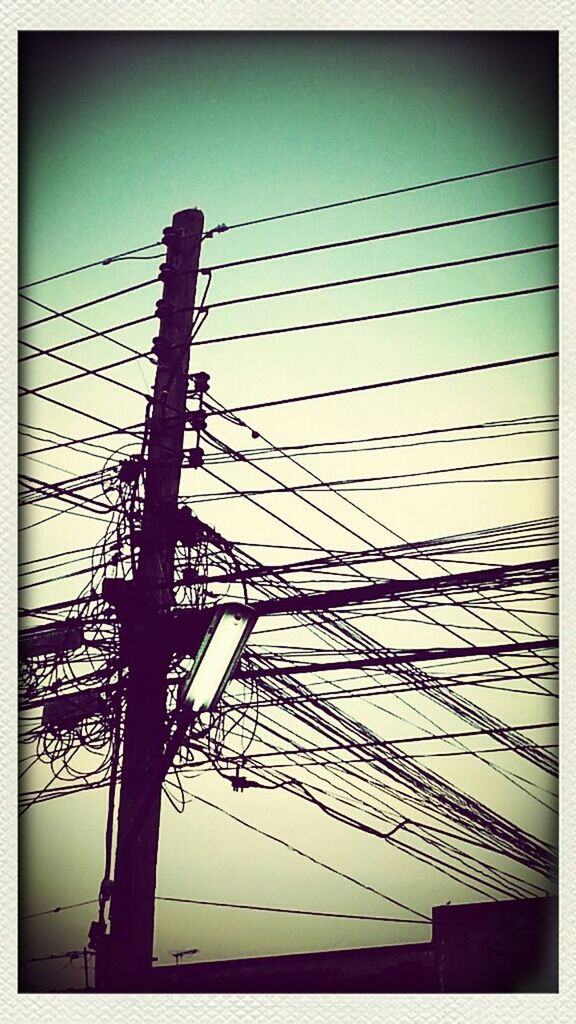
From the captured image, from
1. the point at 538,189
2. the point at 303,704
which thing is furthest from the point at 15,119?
the point at 303,704

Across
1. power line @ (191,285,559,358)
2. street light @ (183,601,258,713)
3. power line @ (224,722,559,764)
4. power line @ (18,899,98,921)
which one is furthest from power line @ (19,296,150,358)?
power line @ (18,899,98,921)

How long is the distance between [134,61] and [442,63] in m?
0.58

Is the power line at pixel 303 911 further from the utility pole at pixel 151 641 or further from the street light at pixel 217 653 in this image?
the street light at pixel 217 653

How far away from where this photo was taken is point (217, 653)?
94.6 inches

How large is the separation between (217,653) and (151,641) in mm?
162

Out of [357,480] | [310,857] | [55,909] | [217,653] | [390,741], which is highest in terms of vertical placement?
[357,480]

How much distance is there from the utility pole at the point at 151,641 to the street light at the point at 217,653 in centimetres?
11

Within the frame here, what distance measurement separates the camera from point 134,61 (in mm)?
2533

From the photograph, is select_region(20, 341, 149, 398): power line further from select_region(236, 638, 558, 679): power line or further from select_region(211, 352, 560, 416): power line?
select_region(236, 638, 558, 679): power line

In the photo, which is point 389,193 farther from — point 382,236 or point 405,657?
point 405,657

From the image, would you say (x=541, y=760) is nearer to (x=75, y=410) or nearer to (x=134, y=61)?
(x=75, y=410)

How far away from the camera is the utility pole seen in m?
2.42

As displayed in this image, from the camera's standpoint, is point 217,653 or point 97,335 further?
point 97,335

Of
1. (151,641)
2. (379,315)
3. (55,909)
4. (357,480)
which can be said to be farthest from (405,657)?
(55,909)
